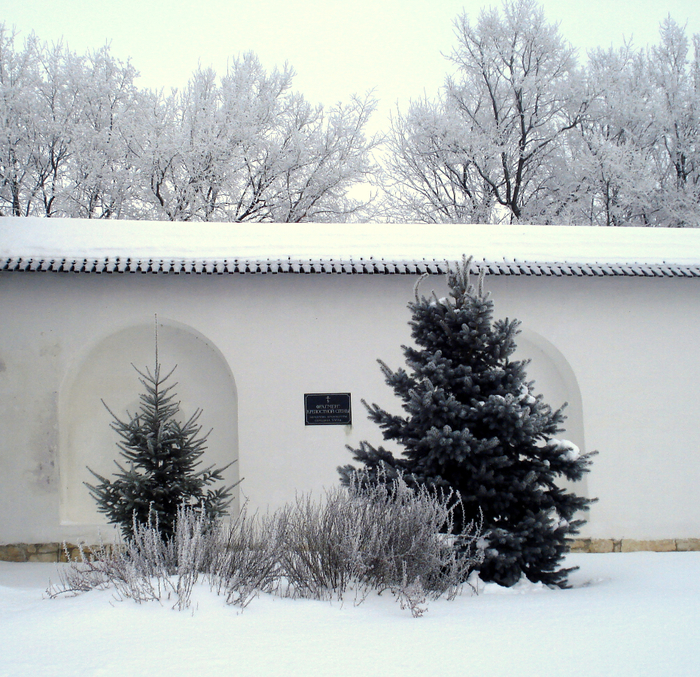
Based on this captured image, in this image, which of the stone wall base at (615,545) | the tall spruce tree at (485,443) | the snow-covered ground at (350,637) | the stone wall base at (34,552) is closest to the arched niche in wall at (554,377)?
the stone wall base at (615,545)

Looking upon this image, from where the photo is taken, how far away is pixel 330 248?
8562mm

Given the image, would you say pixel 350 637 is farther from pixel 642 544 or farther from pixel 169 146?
pixel 169 146

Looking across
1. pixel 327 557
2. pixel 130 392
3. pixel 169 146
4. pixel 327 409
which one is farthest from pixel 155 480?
pixel 169 146

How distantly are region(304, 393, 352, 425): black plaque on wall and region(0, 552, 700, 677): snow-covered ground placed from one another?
387cm

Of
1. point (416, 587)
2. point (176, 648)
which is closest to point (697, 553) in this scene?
point (416, 587)

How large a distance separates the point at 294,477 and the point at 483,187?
14771 millimetres

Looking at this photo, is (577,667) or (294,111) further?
(294,111)

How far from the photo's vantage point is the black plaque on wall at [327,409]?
8.30 metres

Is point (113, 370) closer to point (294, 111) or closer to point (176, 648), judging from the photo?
point (176, 648)

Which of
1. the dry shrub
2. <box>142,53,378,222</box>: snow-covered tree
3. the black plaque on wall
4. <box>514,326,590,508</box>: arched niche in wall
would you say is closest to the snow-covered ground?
the dry shrub

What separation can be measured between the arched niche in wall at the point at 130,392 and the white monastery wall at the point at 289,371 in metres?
0.02

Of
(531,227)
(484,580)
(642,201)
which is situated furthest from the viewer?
(642,201)

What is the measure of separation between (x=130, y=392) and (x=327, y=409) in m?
2.51

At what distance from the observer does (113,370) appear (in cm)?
839
